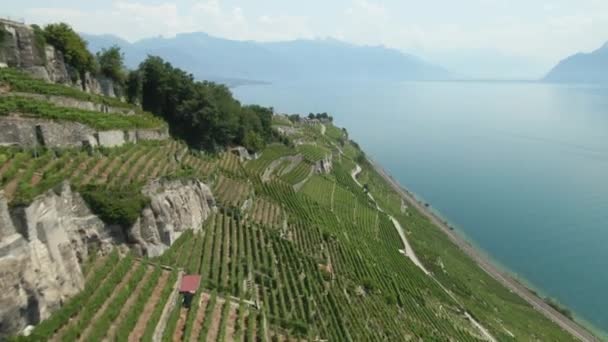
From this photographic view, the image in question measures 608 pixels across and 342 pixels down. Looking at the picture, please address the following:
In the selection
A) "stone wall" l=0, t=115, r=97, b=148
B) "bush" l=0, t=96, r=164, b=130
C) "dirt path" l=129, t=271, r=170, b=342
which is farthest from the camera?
"bush" l=0, t=96, r=164, b=130

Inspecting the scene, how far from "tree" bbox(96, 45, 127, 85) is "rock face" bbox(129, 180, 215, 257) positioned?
845 inches

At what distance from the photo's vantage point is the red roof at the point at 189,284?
17359 millimetres

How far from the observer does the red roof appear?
57.0 feet

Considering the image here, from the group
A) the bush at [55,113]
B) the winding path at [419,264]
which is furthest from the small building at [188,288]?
the winding path at [419,264]

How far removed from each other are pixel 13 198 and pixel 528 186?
10204 centimetres

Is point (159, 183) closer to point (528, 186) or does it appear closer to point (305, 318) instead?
point (305, 318)

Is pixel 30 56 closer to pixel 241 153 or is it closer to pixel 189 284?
pixel 241 153

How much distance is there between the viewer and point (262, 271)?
24469mm

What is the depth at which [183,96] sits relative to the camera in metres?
42.0

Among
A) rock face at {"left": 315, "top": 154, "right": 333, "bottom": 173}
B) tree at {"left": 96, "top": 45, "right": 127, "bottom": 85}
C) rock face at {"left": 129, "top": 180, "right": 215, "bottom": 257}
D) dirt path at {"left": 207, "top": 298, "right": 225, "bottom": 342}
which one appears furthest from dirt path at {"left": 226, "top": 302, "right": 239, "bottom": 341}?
rock face at {"left": 315, "top": 154, "right": 333, "bottom": 173}

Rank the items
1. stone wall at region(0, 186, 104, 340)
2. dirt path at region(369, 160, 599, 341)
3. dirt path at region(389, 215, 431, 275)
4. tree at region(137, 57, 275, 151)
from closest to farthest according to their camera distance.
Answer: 1. stone wall at region(0, 186, 104, 340)
2. tree at region(137, 57, 275, 151)
3. dirt path at region(369, 160, 599, 341)
4. dirt path at region(389, 215, 431, 275)

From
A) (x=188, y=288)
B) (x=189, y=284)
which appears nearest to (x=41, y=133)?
(x=189, y=284)

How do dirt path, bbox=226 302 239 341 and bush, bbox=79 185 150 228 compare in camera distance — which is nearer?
bush, bbox=79 185 150 228

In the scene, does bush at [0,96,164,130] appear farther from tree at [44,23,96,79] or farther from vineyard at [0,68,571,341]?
tree at [44,23,96,79]
